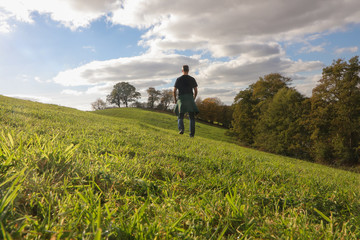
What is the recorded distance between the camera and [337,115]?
2420cm

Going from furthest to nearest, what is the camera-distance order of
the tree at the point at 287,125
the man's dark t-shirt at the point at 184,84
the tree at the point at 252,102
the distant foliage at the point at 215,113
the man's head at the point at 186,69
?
the distant foliage at the point at 215,113 → the tree at the point at 252,102 → the tree at the point at 287,125 → the man's head at the point at 186,69 → the man's dark t-shirt at the point at 184,84

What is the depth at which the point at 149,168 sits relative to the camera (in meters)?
2.69

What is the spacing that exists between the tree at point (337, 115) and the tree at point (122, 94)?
2819 inches

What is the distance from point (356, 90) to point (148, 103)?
2868 inches

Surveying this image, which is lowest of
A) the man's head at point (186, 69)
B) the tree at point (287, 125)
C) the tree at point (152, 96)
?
the tree at point (287, 125)

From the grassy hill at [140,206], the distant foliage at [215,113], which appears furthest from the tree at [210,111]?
the grassy hill at [140,206]

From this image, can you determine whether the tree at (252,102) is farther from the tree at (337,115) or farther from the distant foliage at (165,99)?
the distant foliage at (165,99)

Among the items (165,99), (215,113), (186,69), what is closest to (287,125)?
(186,69)

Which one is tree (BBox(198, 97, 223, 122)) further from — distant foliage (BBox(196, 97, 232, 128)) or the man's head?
the man's head

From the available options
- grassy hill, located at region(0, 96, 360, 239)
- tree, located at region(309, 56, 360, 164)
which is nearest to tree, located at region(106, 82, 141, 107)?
tree, located at region(309, 56, 360, 164)

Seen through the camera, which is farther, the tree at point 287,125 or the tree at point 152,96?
the tree at point 152,96

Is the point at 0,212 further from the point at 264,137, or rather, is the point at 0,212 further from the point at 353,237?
the point at 264,137

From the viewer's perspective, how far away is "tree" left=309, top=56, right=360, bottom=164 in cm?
→ 2292

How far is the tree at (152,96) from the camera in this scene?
85.6 m
